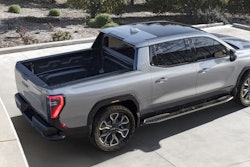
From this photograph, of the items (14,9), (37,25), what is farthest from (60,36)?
(14,9)

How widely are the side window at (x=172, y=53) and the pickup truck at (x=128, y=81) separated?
0.02 metres

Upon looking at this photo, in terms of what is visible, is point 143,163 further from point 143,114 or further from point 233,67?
point 233,67

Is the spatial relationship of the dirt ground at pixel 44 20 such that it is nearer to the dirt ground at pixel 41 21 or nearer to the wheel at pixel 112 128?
the dirt ground at pixel 41 21

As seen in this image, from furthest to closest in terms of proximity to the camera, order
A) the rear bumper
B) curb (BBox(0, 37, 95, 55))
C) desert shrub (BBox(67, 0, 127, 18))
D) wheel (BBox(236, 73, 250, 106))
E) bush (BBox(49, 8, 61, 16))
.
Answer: bush (BBox(49, 8, 61, 16)), desert shrub (BBox(67, 0, 127, 18)), curb (BBox(0, 37, 95, 55)), wheel (BBox(236, 73, 250, 106)), the rear bumper

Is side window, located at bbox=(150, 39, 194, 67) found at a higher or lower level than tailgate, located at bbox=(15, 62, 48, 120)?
higher

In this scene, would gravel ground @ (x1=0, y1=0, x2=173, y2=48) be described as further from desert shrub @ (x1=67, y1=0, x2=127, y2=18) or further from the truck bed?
the truck bed

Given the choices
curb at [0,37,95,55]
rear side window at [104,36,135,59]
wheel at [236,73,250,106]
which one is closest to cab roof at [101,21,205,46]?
rear side window at [104,36,135,59]

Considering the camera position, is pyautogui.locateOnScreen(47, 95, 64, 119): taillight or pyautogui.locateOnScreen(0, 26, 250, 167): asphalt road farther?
pyautogui.locateOnScreen(0, 26, 250, 167): asphalt road

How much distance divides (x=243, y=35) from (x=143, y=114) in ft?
Result: 28.5

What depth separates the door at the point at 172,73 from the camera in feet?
22.4

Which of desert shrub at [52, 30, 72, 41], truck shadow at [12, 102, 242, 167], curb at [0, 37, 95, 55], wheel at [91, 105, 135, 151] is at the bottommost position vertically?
truck shadow at [12, 102, 242, 167]

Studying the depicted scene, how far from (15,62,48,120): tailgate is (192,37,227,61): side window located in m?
2.95

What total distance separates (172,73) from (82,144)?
6.53 ft

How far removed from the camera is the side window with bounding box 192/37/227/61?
738 cm
